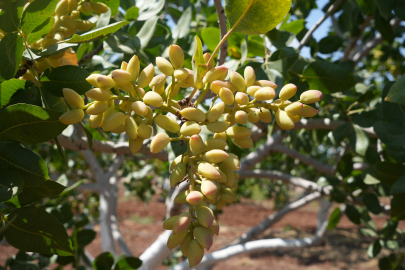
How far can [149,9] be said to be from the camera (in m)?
1.07

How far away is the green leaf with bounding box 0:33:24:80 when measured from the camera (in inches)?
21.7

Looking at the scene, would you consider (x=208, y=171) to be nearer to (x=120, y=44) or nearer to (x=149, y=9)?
(x=120, y=44)

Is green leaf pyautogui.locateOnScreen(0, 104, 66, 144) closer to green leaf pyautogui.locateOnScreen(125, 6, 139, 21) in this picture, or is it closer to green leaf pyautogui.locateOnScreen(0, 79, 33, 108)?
green leaf pyautogui.locateOnScreen(0, 79, 33, 108)

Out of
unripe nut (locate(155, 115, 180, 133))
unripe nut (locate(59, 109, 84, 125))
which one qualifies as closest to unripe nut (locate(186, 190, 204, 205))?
unripe nut (locate(155, 115, 180, 133))

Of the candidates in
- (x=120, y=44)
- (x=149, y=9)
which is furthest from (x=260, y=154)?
(x=120, y=44)

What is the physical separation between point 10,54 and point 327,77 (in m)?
0.80

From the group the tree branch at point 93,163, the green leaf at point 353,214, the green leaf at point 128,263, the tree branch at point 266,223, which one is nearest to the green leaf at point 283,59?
the green leaf at point 128,263

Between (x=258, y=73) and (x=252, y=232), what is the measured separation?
1802 millimetres

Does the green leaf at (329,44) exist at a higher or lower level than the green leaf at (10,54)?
lower

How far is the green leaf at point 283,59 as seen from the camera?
0.87m

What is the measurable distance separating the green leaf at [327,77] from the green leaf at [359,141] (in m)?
0.28

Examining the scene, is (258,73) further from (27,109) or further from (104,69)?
(27,109)

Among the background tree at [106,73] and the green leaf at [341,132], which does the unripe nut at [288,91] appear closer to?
the background tree at [106,73]

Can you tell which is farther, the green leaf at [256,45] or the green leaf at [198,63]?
the green leaf at [256,45]
